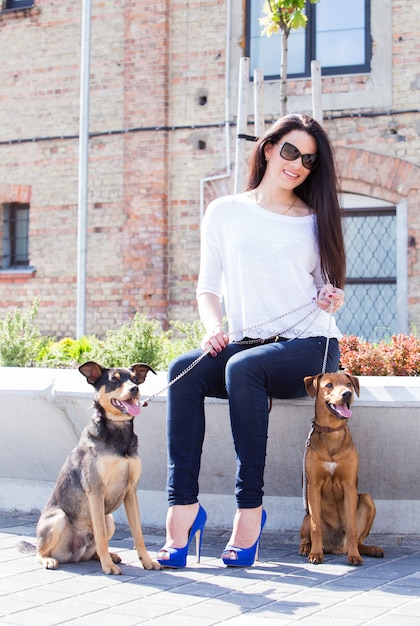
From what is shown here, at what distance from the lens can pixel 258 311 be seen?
4.58 m

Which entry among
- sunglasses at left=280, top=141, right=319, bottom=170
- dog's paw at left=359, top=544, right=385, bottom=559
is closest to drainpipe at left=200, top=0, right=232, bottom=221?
sunglasses at left=280, top=141, right=319, bottom=170

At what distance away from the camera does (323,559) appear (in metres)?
4.43

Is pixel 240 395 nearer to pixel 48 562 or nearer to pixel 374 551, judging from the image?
pixel 374 551

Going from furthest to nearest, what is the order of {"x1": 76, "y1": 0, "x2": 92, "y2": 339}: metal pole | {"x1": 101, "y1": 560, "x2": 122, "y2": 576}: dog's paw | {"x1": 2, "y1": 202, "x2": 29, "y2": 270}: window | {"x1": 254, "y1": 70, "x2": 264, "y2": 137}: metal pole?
{"x1": 2, "y1": 202, "x2": 29, "y2": 270}: window < {"x1": 76, "y1": 0, "x2": 92, "y2": 339}: metal pole < {"x1": 254, "y1": 70, "x2": 264, "y2": 137}: metal pole < {"x1": 101, "y1": 560, "x2": 122, "y2": 576}: dog's paw

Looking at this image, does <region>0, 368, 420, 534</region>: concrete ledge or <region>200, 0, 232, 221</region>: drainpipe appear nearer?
<region>0, 368, 420, 534</region>: concrete ledge

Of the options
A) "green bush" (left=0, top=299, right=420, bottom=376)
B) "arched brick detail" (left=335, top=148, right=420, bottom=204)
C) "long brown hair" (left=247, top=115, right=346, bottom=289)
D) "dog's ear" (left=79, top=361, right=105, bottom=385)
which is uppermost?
"arched brick detail" (left=335, top=148, right=420, bottom=204)

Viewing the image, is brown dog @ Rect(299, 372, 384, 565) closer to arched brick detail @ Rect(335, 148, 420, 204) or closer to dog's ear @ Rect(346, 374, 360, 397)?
dog's ear @ Rect(346, 374, 360, 397)

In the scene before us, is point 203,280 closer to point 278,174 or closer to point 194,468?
point 278,174

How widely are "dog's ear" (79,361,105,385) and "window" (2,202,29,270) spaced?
970 cm

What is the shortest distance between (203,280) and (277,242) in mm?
426

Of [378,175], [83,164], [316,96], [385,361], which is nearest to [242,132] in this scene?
[316,96]

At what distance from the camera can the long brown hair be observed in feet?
15.2

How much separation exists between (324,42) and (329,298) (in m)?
8.28

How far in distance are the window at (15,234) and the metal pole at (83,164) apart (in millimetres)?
1483
